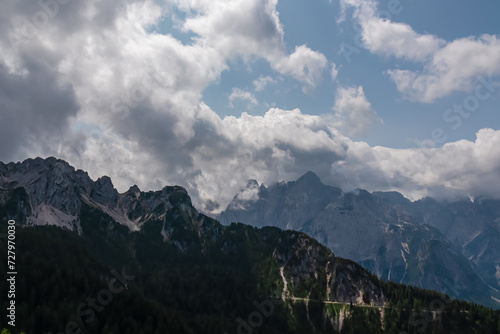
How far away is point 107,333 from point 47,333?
29464 mm

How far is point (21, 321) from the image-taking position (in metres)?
186

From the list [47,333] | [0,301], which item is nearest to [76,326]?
[47,333]

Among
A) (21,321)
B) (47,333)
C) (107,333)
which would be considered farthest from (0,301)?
(107,333)

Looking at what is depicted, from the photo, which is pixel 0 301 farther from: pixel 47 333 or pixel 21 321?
pixel 47 333

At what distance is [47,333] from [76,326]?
14914mm

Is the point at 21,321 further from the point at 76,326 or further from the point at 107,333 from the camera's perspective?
the point at 107,333

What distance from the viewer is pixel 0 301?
195 metres

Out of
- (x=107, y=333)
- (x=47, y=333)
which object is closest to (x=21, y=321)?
(x=47, y=333)

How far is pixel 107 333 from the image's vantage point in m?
197

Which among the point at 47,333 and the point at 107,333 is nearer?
the point at 47,333

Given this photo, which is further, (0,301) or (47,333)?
(0,301)

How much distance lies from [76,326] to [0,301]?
144 feet

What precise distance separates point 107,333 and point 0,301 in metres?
60.2

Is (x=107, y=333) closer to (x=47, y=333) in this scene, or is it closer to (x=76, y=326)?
(x=76, y=326)
